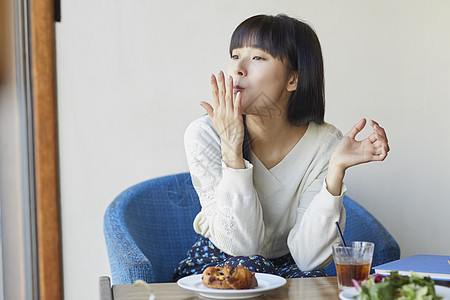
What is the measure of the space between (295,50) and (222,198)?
0.44 metres

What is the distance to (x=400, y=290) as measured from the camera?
2.44ft

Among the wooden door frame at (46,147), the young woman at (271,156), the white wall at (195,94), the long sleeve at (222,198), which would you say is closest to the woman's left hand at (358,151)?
the young woman at (271,156)

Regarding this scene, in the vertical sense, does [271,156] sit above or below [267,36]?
below

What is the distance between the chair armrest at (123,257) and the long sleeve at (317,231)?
34 cm

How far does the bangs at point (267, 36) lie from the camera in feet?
4.71

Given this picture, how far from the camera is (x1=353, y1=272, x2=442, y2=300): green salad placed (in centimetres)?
73

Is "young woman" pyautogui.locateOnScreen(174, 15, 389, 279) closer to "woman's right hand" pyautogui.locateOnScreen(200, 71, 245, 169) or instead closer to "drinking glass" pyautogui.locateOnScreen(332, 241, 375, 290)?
"woman's right hand" pyautogui.locateOnScreen(200, 71, 245, 169)

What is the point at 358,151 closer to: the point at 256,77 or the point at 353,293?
the point at 256,77

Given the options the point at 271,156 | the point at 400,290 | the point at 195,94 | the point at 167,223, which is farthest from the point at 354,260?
the point at 195,94

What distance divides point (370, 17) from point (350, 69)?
20cm

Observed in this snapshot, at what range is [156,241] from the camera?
5.47ft

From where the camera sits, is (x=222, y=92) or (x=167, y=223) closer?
(x=222, y=92)

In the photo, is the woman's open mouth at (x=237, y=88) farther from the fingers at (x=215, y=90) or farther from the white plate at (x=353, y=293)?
the white plate at (x=353, y=293)

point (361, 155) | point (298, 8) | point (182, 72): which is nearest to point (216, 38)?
point (182, 72)
